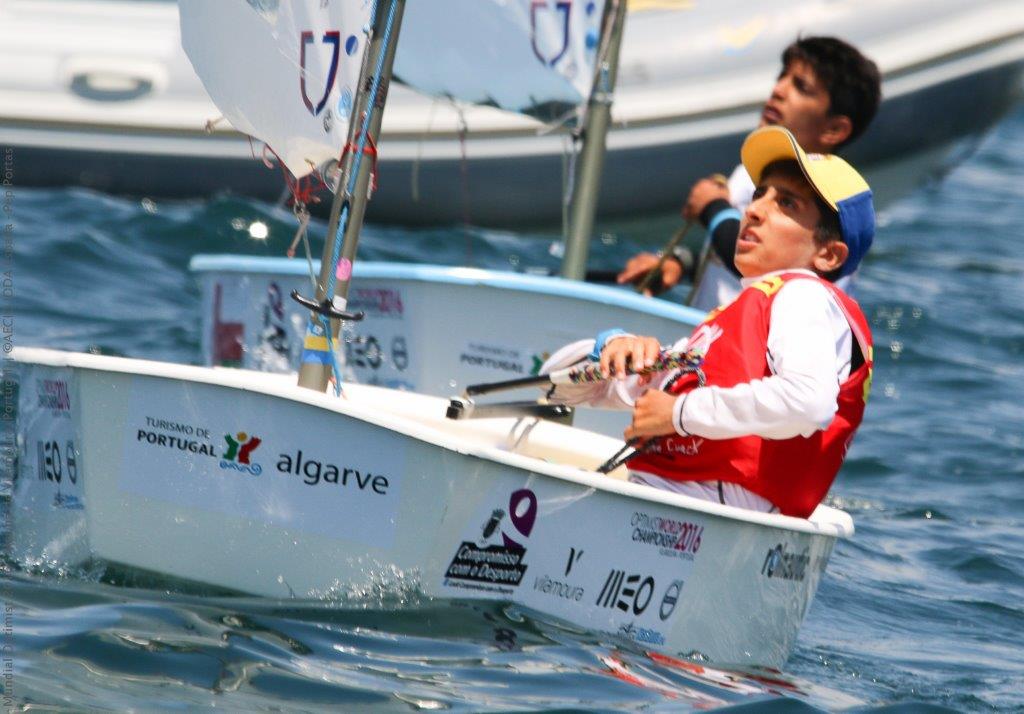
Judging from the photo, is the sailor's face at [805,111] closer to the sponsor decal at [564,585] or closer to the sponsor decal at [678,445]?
the sponsor decal at [678,445]

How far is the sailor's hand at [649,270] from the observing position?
199 inches

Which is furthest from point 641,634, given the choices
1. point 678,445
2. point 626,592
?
point 678,445

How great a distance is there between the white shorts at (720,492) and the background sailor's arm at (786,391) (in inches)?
7.9

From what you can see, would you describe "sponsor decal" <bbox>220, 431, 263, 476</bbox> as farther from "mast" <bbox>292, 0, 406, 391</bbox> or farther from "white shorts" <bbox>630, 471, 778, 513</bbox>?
"white shorts" <bbox>630, 471, 778, 513</bbox>

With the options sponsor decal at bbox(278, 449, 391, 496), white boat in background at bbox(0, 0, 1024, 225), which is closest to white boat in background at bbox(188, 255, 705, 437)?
sponsor decal at bbox(278, 449, 391, 496)

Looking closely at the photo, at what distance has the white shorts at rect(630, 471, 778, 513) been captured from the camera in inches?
120

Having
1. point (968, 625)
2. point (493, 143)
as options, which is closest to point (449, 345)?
point (968, 625)

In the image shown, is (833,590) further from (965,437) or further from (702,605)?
(965,437)

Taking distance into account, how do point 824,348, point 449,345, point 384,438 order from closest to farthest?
point 384,438 → point 824,348 → point 449,345

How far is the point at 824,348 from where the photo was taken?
284cm

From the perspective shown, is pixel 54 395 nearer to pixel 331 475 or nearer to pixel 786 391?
pixel 331 475

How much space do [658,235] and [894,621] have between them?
4.42 metres

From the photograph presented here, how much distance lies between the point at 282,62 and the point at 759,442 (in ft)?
3.69

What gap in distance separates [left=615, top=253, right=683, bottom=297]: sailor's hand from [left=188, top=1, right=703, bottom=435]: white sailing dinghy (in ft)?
0.54
